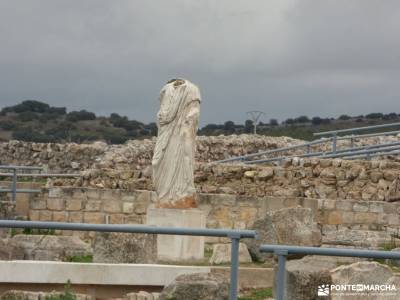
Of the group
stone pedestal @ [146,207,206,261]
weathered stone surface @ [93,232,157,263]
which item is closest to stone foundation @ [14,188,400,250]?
stone pedestal @ [146,207,206,261]

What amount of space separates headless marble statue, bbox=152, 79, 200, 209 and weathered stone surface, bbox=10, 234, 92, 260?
1.49 m

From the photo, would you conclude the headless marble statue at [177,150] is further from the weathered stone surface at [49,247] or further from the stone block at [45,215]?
the stone block at [45,215]

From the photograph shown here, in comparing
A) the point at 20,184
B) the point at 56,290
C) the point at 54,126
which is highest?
the point at 54,126

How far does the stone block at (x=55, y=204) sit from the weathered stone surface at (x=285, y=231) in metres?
6.75

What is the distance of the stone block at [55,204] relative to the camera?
→ 72.7ft

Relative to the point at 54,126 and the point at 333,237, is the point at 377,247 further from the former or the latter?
the point at 54,126

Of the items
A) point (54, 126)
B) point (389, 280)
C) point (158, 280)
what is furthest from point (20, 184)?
point (54, 126)

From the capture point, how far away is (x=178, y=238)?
1585 centimetres

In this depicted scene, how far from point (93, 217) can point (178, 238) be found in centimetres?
632

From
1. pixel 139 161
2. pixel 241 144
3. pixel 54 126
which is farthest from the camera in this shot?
pixel 54 126

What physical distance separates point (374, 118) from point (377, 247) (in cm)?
4304

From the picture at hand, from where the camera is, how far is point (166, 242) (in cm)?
1593

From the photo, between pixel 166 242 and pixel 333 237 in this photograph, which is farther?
pixel 333 237

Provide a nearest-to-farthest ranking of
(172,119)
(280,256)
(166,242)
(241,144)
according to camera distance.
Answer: (280,256), (166,242), (172,119), (241,144)
